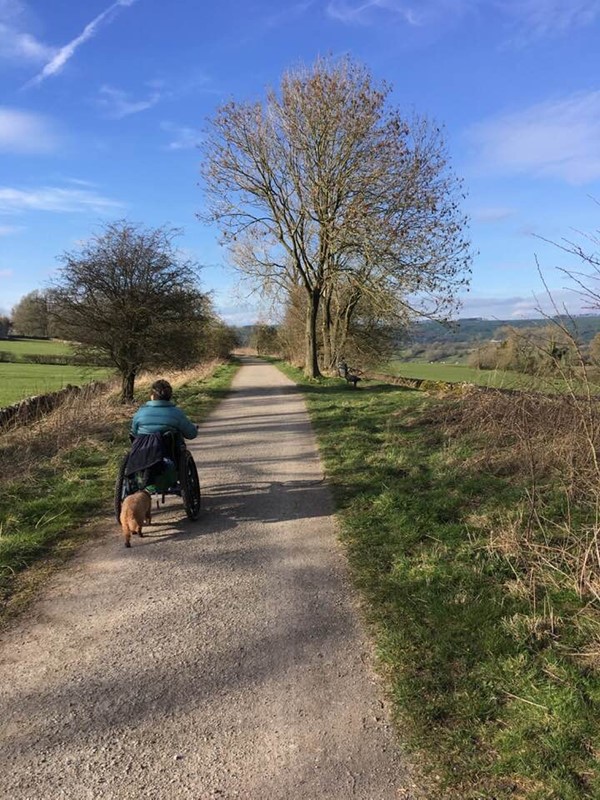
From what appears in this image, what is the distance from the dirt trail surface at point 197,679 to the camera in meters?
2.43

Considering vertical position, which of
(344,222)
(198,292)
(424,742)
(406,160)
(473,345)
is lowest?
(424,742)

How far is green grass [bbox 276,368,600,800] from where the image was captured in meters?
2.46

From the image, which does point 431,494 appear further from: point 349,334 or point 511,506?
point 349,334

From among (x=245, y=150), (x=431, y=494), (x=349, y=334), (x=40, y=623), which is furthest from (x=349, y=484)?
(x=349, y=334)

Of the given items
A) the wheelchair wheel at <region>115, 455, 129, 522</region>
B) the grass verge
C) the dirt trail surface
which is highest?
the wheelchair wheel at <region>115, 455, 129, 522</region>

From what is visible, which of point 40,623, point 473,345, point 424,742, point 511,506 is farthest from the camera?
point 473,345

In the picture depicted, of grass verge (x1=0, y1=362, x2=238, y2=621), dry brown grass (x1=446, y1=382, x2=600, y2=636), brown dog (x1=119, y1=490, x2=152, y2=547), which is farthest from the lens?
brown dog (x1=119, y1=490, x2=152, y2=547)

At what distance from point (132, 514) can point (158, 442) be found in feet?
→ 2.37

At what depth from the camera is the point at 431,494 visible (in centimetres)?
631

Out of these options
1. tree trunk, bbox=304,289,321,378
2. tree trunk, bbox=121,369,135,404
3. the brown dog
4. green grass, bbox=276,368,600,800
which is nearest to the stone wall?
tree trunk, bbox=121,369,135,404

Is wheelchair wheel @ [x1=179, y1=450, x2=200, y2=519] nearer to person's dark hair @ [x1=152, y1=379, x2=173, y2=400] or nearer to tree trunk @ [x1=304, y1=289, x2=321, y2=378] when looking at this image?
person's dark hair @ [x1=152, y1=379, x2=173, y2=400]

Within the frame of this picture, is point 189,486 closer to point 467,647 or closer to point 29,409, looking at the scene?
point 467,647

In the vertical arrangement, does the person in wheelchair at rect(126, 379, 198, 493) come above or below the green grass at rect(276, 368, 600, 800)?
above

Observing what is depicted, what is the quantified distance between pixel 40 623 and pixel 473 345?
293 inches
